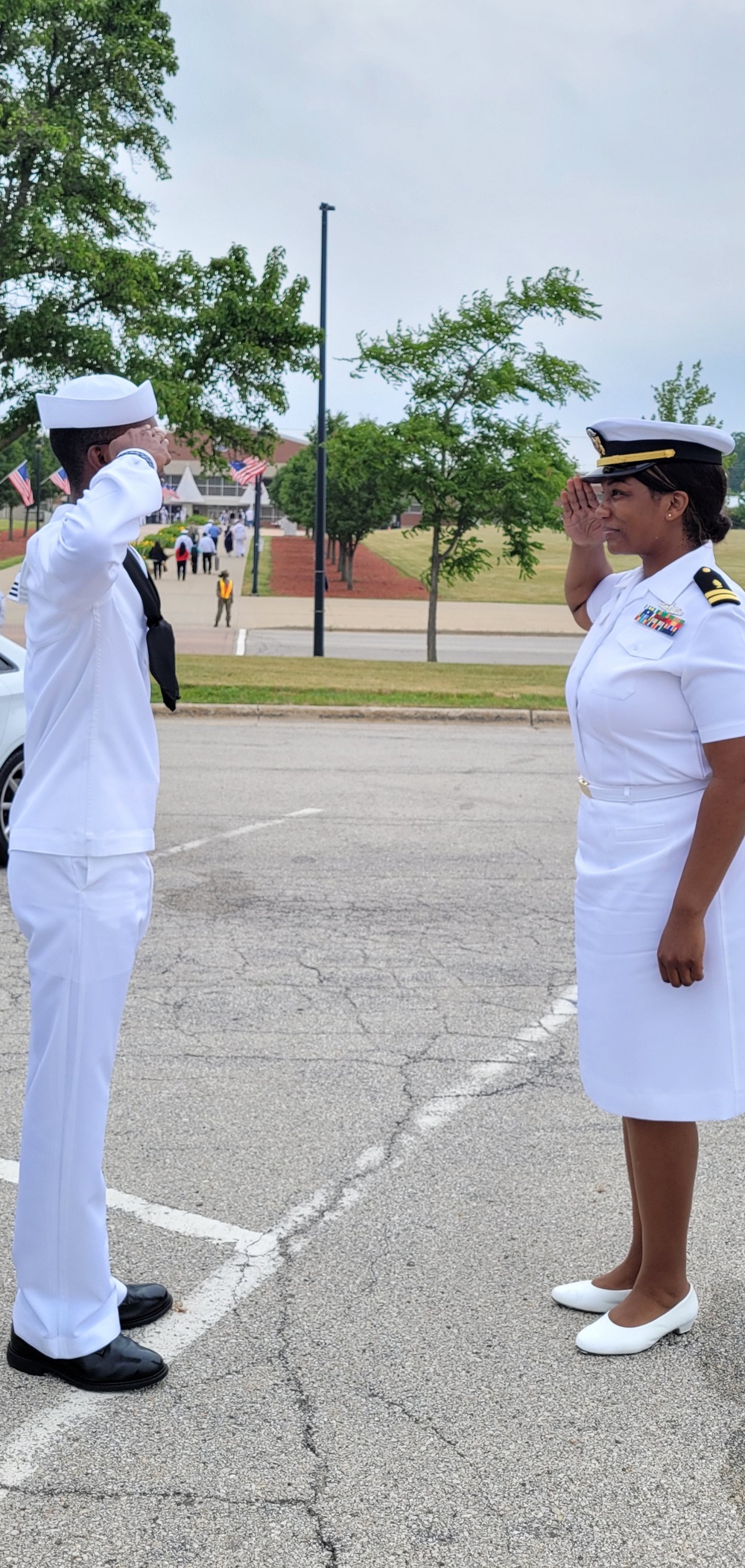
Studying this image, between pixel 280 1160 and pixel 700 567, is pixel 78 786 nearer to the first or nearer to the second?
pixel 700 567

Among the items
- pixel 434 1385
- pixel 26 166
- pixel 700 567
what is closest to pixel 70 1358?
pixel 434 1385

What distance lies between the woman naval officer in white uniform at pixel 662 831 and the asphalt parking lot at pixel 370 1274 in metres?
0.36

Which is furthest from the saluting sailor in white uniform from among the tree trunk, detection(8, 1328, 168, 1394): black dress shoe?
the tree trunk

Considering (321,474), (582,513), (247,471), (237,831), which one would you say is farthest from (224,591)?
(582,513)

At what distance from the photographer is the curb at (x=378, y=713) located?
605 inches

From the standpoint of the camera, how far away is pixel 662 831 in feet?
9.94

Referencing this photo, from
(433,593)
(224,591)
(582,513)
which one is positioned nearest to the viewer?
(582,513)

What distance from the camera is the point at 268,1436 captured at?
2818mm

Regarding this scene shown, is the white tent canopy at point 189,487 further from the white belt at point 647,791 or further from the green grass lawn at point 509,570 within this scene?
the green grass lawn at point 509,570

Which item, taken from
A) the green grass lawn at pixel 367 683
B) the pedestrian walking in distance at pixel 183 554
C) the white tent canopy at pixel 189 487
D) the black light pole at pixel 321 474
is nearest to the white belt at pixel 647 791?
the green grass lawn at pixel 367 683

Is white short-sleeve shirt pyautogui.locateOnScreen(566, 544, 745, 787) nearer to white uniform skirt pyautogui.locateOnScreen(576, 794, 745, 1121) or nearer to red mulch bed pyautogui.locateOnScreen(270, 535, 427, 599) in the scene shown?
white uniform skirt pyautogui.locateOnScreen(576, 794, 745, 1121)

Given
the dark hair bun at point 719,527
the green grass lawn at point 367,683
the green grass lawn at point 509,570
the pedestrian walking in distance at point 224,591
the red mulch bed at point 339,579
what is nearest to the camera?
the dark hair bun at point 719,527

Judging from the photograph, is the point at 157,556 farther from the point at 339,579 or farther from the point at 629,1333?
the point at 339,579

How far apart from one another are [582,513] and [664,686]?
574 mm
